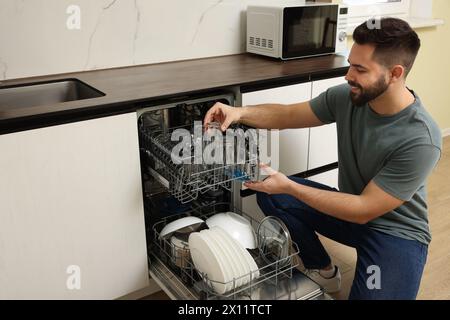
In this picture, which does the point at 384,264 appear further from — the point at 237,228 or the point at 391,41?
the point at 391,41

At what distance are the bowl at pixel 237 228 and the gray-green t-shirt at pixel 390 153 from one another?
1.35 ft

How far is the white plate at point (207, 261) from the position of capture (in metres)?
1.41

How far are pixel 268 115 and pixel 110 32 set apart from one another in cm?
79

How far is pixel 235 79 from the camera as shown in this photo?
1.81 meters

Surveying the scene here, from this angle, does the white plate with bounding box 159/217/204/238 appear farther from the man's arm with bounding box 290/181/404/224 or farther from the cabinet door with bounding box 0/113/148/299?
the man's arm with bounding box 290/181/404/224

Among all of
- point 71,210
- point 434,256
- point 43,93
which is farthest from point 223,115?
point 434,256

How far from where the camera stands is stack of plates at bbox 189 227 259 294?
141 centimetres

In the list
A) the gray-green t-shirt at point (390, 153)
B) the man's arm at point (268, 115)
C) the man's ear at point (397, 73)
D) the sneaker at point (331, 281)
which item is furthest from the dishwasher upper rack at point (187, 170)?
the sneaker at point (331, 281)

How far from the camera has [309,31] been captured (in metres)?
2.20

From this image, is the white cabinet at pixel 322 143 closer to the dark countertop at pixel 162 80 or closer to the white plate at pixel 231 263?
the dark countertop at pixel 162 80
